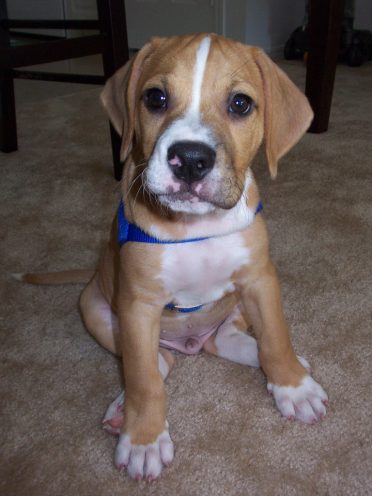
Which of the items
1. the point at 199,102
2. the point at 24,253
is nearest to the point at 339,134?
the point at 24,253

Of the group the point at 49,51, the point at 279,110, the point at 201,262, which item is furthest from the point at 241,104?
the point at 49,51

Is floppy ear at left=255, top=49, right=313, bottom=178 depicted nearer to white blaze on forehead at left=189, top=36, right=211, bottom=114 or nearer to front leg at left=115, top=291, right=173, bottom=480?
white blaze on forehead at left=189, top=36, right=211, bottom=114

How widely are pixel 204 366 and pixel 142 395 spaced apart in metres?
0.36

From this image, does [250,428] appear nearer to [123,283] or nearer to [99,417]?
[99,417]

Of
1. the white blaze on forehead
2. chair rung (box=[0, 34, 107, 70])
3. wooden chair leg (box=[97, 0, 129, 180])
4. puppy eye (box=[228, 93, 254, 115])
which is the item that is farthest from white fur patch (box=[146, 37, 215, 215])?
wooden chair leg (box=[97, 0, 129, 180])

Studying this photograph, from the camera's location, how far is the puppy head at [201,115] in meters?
1.42

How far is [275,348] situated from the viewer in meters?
1.76

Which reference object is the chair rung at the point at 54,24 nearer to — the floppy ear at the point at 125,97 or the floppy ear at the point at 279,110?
the floppy ear at the point at 125,97

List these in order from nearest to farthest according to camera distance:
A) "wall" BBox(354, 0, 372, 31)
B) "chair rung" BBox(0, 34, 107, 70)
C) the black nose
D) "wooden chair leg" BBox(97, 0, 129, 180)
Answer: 1. the black nose
2. "chair rung" BBox(0, 34, 107, 70)
3. "wooden chair leg" BBox(97, 0, 129, 180)
4. "wall" BBox(354, 0, 372, 31)

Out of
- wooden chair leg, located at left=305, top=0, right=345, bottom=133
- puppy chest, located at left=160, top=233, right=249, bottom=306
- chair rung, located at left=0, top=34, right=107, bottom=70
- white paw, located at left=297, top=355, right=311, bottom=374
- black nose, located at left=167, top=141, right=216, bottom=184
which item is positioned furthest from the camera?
wooden chair leg, located at left=305, top=0, right=345, bottom=133

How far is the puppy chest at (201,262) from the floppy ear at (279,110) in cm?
A: 28

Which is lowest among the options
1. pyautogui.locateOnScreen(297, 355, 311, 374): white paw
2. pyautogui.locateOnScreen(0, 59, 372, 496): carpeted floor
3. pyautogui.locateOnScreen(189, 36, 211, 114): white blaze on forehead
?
pyautogui.locateOnScreen(0, 59, 372, 496): carpeted floor

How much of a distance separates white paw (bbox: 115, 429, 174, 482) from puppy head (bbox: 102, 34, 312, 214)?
0.68 meters

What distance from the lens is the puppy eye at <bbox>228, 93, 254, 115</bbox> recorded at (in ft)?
5.19
